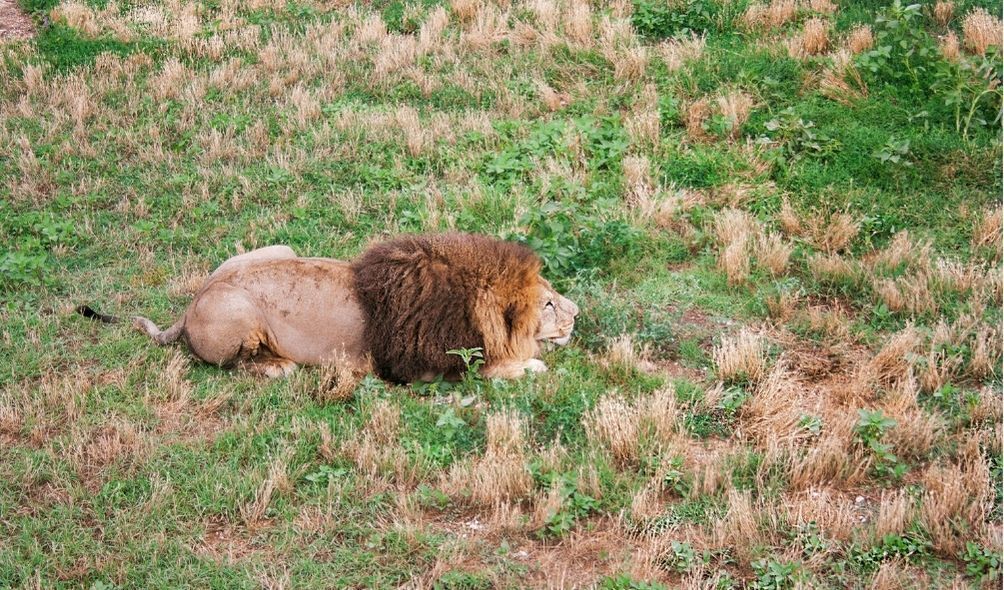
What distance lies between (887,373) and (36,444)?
5435mm

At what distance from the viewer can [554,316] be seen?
7.18 meters

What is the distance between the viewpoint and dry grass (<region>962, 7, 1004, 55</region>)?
34.3 ft

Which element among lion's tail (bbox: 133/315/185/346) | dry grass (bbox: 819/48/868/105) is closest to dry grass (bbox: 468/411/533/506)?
lion's tail (bbox: 133/315/185/346)

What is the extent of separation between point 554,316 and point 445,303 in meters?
0.85

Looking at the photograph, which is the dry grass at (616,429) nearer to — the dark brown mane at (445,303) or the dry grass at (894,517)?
the dark brown mane at (445,303)

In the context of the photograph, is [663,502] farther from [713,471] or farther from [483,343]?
[483,343]

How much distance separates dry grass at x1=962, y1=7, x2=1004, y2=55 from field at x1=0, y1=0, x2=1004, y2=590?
0.04 m

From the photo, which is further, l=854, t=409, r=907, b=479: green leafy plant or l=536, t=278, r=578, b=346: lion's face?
l=536, t=278, r=578, b=346: lion's face

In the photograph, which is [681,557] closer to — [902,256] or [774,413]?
[774,413]

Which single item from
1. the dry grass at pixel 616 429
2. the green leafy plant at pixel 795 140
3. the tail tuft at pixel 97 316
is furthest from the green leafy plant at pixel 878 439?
the tail tuft at pixel 97 316

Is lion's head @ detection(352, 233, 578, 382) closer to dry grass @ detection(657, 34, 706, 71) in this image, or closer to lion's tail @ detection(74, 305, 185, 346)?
lion's tail @ detection(74, 305, 185, 346)

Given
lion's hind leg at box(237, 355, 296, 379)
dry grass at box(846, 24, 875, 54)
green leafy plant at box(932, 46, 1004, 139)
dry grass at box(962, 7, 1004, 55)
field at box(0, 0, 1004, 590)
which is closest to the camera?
field at box(0, 0, 1004, 590)

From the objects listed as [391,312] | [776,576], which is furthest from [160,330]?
[776,576]

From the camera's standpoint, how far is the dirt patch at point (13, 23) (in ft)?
47.6
